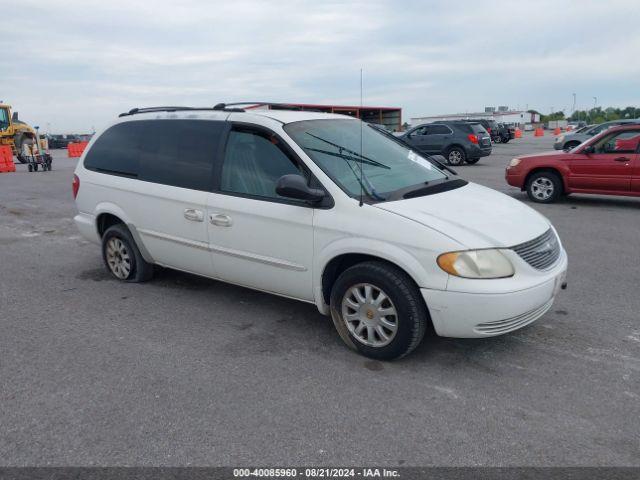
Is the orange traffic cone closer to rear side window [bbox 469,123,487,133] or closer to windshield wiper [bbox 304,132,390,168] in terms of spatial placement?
rear side window [bbox 469,123,487,133]

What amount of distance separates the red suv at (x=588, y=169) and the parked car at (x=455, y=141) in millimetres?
8420

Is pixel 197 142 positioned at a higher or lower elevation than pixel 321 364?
higher

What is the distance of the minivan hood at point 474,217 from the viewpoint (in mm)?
3434

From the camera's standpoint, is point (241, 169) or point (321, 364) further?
point (241, 169)

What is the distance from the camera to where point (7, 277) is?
6020mm

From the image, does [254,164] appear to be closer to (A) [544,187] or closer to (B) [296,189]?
(B) [296,189]

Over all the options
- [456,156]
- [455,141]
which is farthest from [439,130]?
[456,156]

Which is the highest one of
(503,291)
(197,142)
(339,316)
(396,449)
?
(197,142)

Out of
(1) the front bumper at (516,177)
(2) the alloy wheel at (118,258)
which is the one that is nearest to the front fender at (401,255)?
(2) the alloy wheel at (118,258)

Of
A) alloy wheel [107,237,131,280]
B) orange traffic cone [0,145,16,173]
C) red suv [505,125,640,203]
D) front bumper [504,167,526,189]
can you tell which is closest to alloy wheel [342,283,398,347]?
alloy wheel [107,237,131,280]

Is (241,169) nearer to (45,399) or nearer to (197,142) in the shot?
(197,142)

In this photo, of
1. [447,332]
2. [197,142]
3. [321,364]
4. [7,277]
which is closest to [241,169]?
[197,142]

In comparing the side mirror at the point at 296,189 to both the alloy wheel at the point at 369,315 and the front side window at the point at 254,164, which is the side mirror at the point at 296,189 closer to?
the front side window at the point at 254,164

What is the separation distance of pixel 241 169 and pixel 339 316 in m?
1.48
